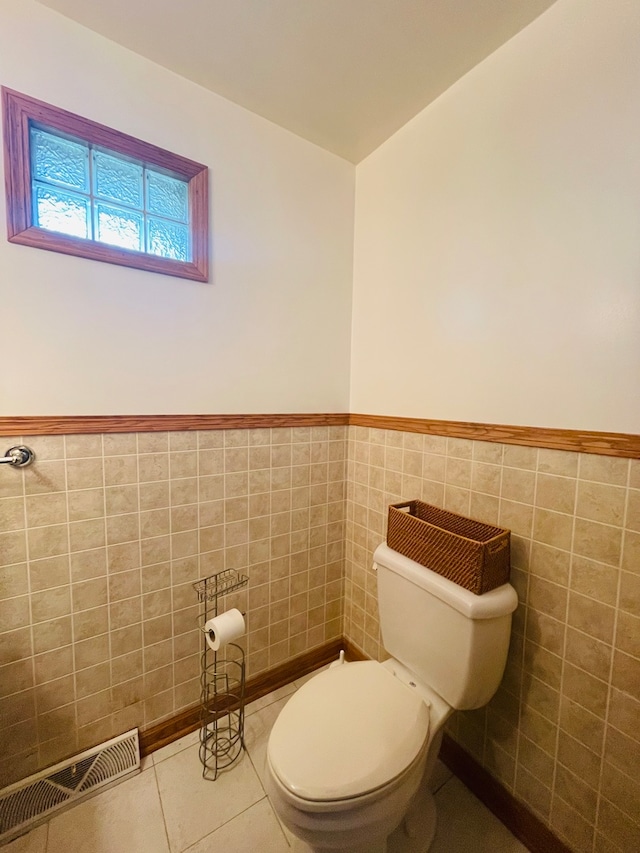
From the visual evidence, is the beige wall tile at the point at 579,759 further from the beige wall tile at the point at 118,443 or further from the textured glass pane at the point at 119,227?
the textured glass pane at the point at 119,227

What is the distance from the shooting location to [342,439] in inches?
67.7

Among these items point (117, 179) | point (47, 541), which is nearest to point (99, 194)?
point (117, 179)

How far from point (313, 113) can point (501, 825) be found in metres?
2.66

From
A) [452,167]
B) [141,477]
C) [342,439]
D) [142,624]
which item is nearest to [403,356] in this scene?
[342,439]

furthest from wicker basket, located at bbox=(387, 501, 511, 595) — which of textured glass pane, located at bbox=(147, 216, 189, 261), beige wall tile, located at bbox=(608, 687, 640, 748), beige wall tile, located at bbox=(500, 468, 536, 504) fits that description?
textured glass pane, located at bbox=(147, 216, 189, 261)

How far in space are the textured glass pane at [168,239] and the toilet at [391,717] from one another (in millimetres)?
1359

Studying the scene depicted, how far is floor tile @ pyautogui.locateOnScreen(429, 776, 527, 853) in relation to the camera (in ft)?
3.43

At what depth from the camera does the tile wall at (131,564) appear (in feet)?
3.52

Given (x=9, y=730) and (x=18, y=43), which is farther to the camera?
(x=9, y=730)

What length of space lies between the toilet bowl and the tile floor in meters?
0.14

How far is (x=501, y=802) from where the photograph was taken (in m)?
1.12

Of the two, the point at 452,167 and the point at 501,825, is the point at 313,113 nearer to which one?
the point at 452,167

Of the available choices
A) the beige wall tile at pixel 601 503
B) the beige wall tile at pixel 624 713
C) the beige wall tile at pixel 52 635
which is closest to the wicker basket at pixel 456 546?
the beige wall tile at pixel 601 503

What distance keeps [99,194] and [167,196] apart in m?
0.22
